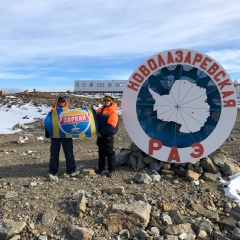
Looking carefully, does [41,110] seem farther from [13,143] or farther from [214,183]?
[214,183]

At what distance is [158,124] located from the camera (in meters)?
7.05

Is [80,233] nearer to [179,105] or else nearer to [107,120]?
[107,120]

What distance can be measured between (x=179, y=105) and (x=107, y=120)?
4.61 feet

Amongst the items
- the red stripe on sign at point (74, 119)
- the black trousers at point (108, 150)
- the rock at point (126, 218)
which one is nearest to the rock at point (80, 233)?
the rock at point (126, 218)

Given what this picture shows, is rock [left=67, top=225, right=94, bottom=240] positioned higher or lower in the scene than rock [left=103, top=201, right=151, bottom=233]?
lower

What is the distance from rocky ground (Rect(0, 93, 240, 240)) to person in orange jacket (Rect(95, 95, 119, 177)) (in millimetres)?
409

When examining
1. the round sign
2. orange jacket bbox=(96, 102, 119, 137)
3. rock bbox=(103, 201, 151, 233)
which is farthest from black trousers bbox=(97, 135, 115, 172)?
rock bbox=(103, 201, 151, 233)

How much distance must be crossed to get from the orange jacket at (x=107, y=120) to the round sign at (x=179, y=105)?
0.35m

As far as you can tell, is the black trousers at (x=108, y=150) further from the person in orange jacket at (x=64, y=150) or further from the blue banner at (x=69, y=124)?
the person in orange jacket at (x=64, y=150)

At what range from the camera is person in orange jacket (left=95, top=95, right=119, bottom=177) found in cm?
673

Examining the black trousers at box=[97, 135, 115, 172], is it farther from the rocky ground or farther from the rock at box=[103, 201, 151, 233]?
the rock at box=[103, 201, 151, 233]

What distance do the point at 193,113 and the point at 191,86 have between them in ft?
1.68

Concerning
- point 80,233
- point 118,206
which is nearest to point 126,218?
point 118,206

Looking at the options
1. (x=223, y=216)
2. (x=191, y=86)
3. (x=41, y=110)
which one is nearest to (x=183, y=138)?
(x=191, y=86)
